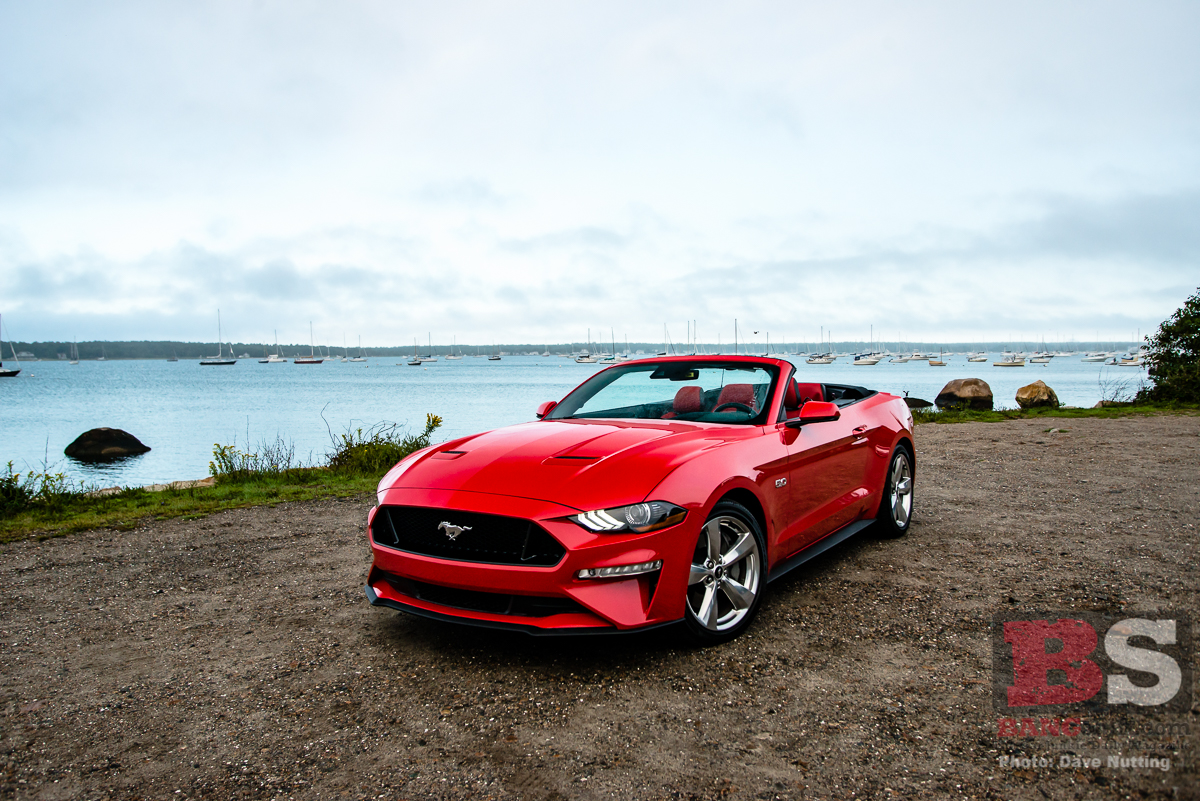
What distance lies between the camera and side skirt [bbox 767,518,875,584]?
4.16m

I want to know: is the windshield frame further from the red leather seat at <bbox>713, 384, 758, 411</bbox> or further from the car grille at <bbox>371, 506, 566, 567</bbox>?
the car grille at <bbox>371, 506, 566, 567</bbox>

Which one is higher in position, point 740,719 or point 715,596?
point 715,596

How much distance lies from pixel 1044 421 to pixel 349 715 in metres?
16.6

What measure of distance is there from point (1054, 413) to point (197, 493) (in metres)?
18.0

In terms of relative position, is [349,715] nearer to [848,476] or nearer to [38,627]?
[38,627]

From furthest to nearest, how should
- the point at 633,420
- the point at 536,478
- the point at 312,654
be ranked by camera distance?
the point at 633,420 → the point at 312,654 → the point at 536,478

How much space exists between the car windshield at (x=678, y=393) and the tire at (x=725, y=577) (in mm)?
825

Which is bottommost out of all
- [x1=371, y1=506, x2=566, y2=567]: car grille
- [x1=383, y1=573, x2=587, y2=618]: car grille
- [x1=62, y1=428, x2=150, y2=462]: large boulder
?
[x1=62, y1=428, x2=150, y2=462]: large boulder

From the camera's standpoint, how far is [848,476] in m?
5.11

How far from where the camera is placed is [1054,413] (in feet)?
57.3

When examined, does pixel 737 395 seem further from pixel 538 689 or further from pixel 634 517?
pixel 538 689

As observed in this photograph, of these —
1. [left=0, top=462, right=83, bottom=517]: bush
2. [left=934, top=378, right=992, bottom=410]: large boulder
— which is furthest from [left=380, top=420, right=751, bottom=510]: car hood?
[left=934, top=378, right=992, bottom=410]: large boulder

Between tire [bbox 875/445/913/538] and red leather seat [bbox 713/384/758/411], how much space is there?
1.78m

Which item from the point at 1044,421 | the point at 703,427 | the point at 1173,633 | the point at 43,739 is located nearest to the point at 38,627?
the point at 43,739
